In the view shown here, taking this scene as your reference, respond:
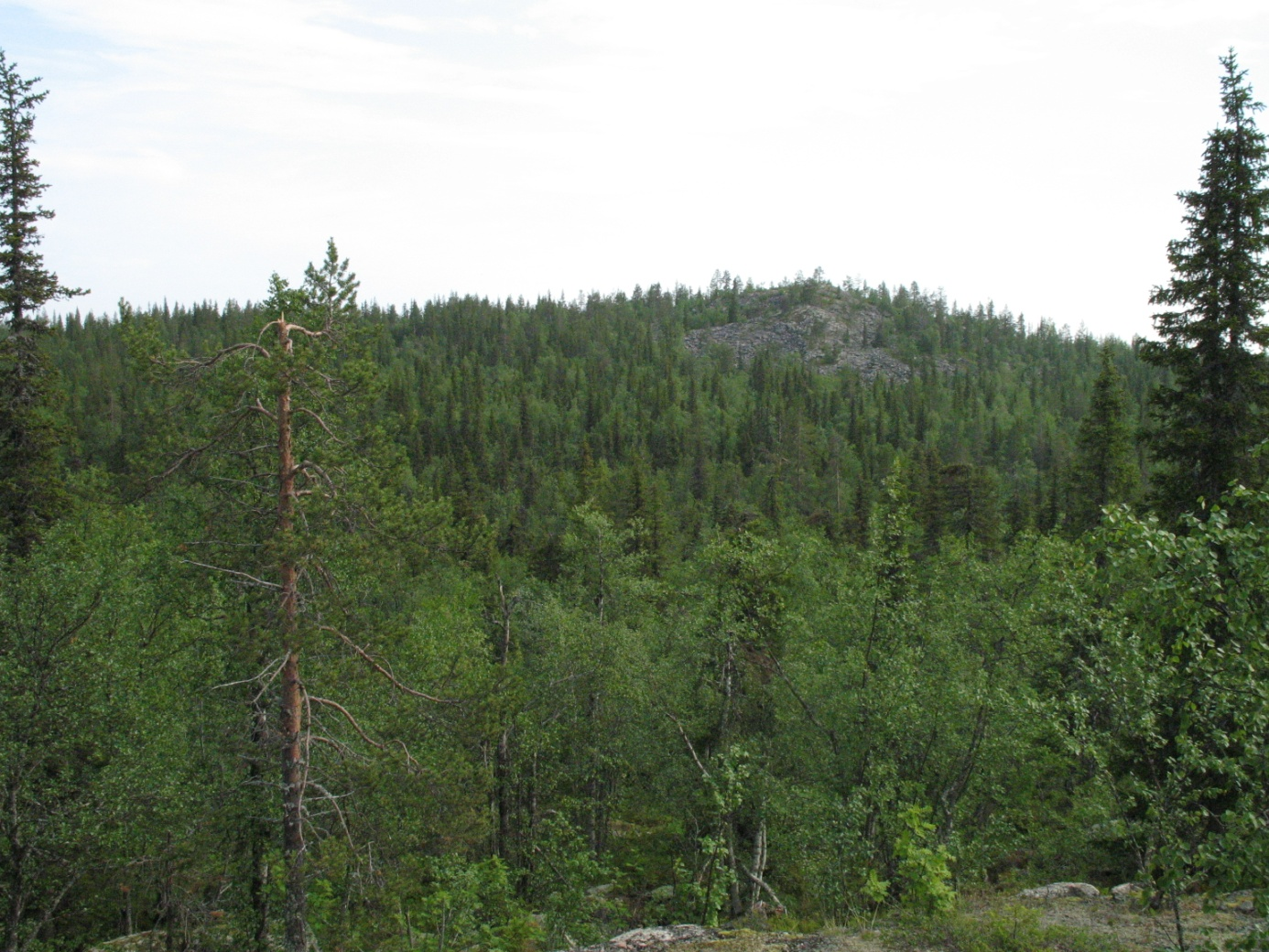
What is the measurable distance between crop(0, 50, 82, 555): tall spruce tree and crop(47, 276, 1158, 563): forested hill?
74.4 feet

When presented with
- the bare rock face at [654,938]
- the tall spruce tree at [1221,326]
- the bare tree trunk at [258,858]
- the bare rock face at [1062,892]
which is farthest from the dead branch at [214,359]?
the tall spruce tree at [1221,326]

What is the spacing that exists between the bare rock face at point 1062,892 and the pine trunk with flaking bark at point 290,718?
29.1 ft

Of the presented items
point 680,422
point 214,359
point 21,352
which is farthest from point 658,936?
point 680,422

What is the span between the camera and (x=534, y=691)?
19.2 meters

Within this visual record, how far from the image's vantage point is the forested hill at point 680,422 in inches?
2302

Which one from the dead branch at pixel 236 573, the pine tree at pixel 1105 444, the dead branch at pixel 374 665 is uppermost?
the pine tree at pixel 1105 444

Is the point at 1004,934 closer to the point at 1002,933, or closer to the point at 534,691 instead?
the point at 1002,933

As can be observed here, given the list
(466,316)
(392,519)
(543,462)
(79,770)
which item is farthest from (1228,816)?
(466,316)

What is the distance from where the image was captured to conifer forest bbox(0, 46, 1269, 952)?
903 centimetres

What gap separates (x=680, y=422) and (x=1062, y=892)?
111769 mm

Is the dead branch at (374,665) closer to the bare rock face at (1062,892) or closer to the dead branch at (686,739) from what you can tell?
the dead branch at (686,739)

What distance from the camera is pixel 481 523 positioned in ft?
37.7

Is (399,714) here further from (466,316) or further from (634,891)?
(466,316)

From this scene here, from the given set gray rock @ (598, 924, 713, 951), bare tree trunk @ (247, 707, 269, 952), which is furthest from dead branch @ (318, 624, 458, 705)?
gray rock @ (598, 924, 713, 951)
